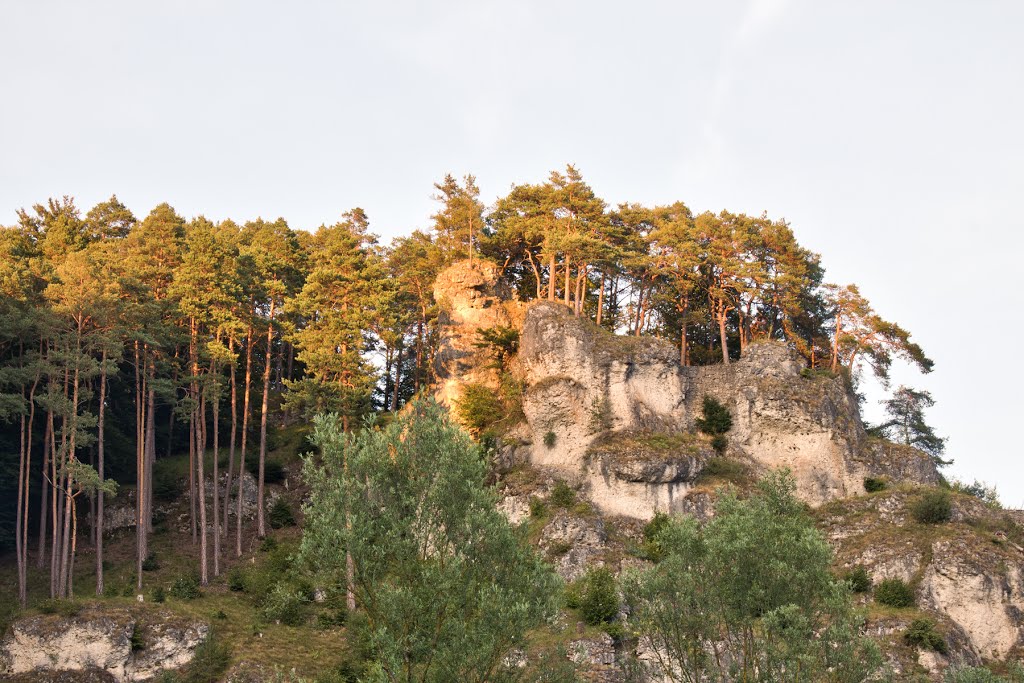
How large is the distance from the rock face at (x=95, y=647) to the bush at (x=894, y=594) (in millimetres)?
33079

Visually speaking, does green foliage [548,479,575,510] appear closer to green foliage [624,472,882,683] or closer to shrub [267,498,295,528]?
green foliage [624,472,882,683]

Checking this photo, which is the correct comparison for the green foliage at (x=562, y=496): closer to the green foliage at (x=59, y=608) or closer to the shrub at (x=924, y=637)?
the shrub at (x=924, y=637)

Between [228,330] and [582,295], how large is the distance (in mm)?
25743

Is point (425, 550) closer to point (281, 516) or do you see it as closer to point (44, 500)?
point (281, 516)

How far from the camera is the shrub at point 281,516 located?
54.7 meters

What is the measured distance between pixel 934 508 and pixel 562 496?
20326 millimetres

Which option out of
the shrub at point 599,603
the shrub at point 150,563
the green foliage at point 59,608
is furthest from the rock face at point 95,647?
the shrub at point 599,603

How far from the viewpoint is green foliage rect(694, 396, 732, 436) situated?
56156 mm

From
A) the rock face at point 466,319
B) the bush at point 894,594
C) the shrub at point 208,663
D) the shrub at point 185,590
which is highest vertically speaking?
the rock face at point 466,319

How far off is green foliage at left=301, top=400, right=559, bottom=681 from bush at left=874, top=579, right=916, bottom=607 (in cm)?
2359

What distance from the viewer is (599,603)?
42750 mm

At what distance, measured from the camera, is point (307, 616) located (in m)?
45.3

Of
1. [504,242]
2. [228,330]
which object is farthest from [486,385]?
[228,330]

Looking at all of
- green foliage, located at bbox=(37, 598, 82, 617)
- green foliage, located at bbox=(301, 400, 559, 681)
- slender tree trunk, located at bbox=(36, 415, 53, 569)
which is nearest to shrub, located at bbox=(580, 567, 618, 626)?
green foliage, located at bbox=(301, 400, 559, 681)
